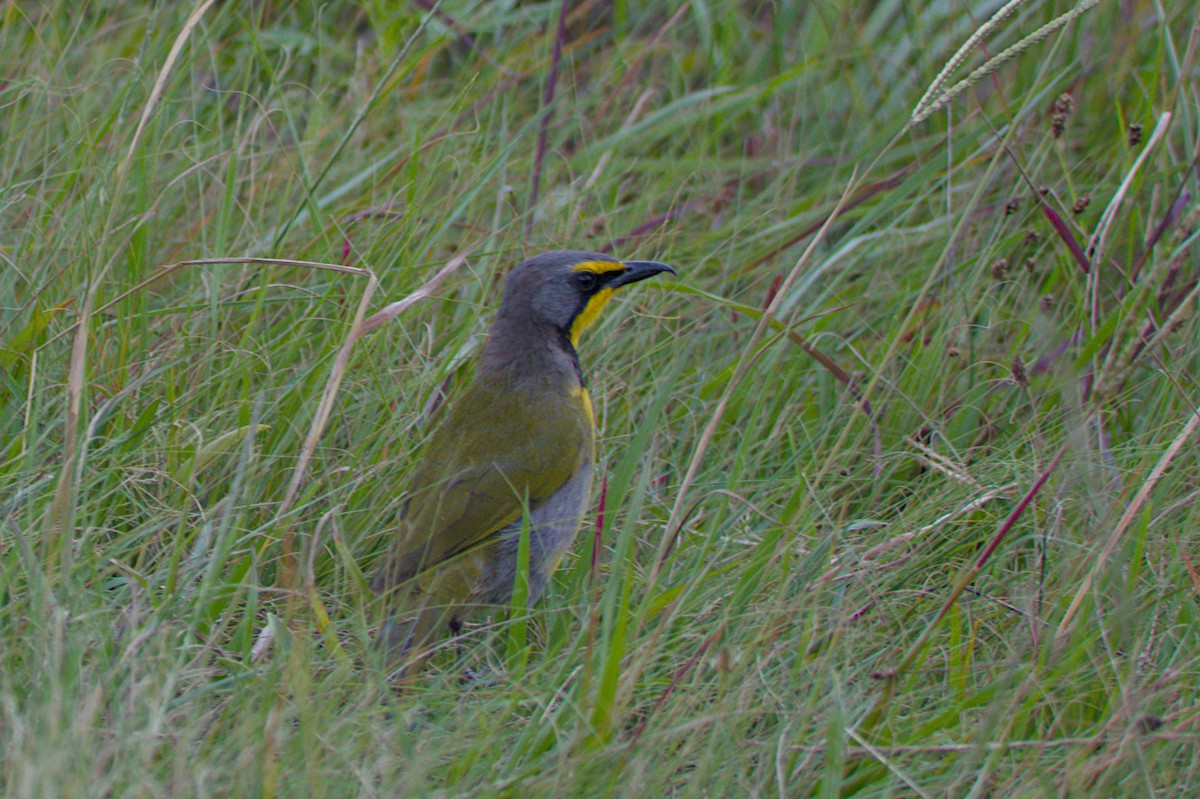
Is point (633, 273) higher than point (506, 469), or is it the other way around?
point (633, 273)

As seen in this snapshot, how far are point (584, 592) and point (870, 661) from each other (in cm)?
69

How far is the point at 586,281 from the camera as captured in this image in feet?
11.8

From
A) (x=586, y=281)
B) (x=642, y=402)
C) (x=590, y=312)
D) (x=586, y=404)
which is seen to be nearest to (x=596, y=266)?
(x=586, y=281)

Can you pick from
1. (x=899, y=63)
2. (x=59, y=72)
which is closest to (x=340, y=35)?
(x=59, y=72)

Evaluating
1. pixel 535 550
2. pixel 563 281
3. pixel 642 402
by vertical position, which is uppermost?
pixel 563 281

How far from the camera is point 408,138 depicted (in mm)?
4582

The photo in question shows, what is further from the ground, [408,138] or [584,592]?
[408,138]

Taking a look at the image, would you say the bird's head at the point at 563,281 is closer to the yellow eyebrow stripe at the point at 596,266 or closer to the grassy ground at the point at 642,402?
the yellow eyebrow stripe at the point at 596,266

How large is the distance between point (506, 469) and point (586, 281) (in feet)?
2.00

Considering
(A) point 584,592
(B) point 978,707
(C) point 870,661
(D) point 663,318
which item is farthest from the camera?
(D) point 663,318

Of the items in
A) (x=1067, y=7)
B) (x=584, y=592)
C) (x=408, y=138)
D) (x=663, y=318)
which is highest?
(x=1067, y=7)

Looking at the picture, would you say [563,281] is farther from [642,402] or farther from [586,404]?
[642,402]

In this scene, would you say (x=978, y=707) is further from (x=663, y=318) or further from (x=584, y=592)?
(x=663, y=318)

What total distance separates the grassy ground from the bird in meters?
0.11
